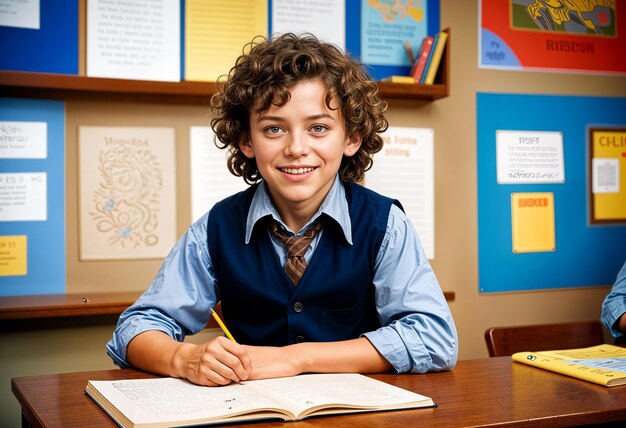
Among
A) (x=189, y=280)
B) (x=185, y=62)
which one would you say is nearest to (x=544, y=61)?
(x=185, y=62)

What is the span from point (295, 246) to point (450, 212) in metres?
1.85

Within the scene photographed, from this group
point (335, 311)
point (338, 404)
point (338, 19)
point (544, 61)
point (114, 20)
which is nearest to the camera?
point (338, 404)

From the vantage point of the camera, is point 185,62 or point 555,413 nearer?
point 555,413

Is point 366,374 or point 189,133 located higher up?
point 189,133

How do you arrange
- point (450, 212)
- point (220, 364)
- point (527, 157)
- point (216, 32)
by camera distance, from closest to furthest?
point (220, 364) → point (216, 32) → point (450, 212) → point (527, 157)

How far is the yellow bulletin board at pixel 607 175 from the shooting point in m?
3.64

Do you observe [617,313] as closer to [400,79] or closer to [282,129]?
[282,129]

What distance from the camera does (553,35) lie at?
356cm

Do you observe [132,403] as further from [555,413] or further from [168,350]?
[555,413]

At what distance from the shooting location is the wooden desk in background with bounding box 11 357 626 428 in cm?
112

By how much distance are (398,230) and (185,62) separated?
155cm

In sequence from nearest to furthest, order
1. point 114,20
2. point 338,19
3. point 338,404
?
point 338,404
point 114,20
point 338,19

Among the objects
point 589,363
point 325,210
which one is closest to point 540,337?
point 589,363

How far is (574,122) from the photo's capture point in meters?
3.62
